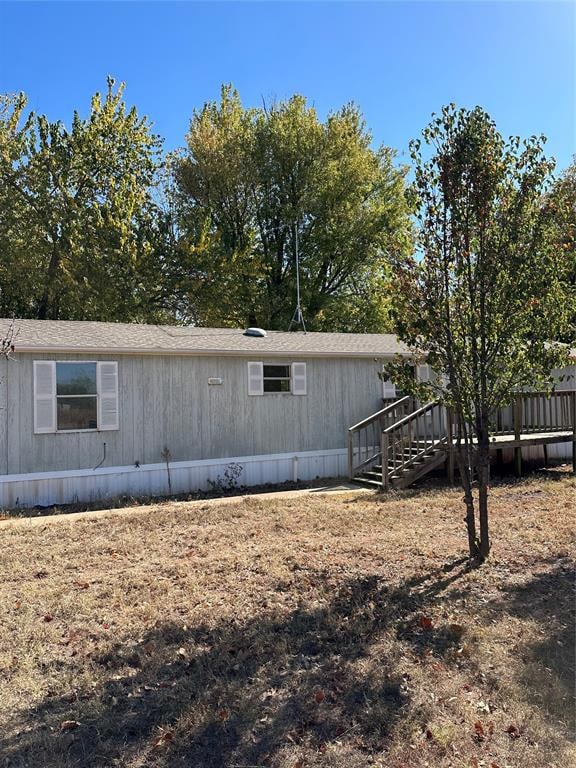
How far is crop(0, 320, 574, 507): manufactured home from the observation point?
357 inches

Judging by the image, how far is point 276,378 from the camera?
1142 cm

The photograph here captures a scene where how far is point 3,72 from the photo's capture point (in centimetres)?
1944

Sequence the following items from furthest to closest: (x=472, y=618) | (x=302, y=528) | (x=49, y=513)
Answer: (x=49, y=513), (x=302, y=528), (x=472, y=618)

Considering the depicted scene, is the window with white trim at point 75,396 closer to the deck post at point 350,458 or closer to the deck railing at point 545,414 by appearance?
the deck post at point 350,458

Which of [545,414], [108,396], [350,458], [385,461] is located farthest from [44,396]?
[545,414]

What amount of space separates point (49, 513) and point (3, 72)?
18.3 metres

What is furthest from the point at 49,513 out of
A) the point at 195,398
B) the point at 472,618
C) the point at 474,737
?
the point at 474,737

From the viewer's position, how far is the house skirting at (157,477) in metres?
8.98

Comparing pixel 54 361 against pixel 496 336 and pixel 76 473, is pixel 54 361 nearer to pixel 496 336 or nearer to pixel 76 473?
pixel 76 473

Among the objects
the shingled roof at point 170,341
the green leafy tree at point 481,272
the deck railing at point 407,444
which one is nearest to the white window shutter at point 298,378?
the shingled roof at point 170,341

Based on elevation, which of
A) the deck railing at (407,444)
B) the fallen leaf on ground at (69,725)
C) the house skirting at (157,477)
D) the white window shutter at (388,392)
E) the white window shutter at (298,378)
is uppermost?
the white window shutter at (298,378)

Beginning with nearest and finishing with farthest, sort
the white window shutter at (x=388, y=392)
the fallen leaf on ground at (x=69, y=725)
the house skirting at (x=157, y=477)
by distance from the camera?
1. the fallen leaf on ground at (x=69, y=725)
2. the house skirting at (x=157, y=477)
3. the white window shutter at (x=388, y=392)

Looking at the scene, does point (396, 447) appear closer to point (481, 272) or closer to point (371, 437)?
point (371, 437)

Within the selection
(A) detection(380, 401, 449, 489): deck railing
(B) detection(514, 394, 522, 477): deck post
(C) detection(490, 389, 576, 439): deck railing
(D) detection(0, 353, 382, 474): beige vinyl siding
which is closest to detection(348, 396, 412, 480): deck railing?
(D) detection(0, 353, 382, 474): beige vinyl siding
